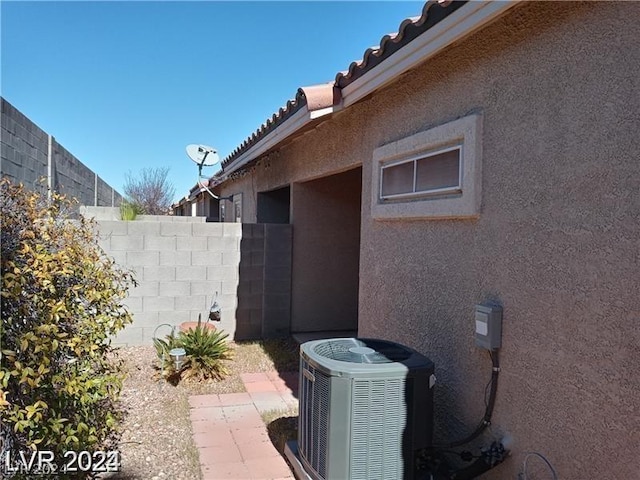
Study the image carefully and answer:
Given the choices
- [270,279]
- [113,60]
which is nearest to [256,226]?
[270,279]

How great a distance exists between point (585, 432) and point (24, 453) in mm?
4846

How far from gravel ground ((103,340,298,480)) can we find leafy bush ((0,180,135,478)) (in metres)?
0.92

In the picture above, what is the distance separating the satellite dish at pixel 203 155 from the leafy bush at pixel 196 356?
11.2 meters

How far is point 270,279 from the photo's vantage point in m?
11.9

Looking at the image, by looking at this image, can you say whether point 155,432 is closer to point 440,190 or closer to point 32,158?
point 440,190

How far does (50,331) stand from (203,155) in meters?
15.6

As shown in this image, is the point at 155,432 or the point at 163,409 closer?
the point at 155,432

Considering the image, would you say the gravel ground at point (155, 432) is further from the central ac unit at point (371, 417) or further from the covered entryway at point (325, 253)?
the covered entryway at point (325, 253)

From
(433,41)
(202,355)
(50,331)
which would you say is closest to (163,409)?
(202,355)

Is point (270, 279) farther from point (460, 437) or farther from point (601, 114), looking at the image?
point (601, 114)

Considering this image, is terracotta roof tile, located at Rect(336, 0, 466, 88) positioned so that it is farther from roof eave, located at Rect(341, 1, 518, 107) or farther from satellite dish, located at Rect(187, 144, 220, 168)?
satellite dish, located at Rect(187, 144, 220, 168)

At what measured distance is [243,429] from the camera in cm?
680

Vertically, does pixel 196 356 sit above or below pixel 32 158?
below

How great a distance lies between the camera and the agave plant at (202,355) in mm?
8719
